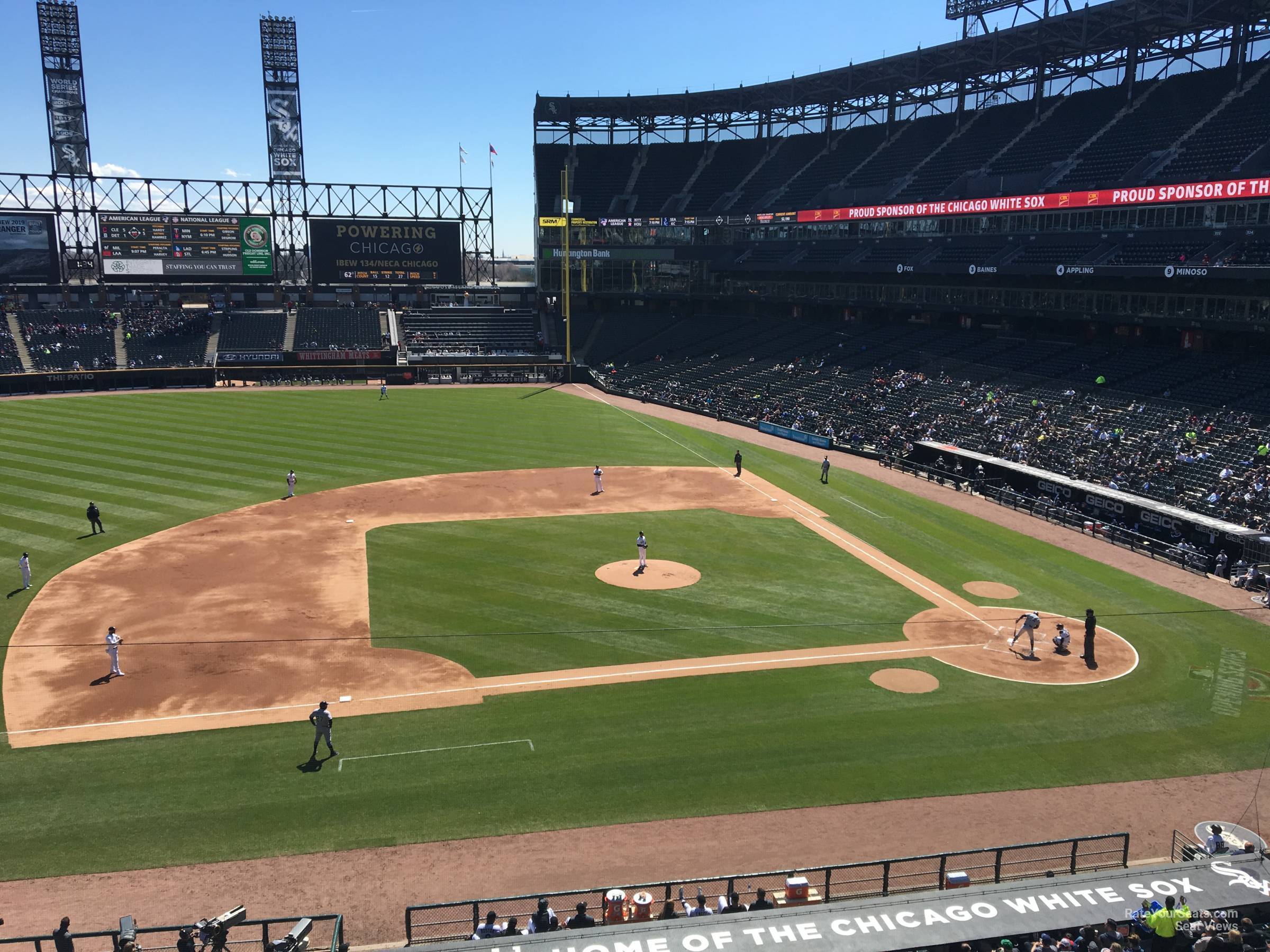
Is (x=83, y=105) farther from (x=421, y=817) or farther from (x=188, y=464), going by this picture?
(x=421, y=817)

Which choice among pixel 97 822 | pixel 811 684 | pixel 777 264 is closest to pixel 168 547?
pixel 97 822

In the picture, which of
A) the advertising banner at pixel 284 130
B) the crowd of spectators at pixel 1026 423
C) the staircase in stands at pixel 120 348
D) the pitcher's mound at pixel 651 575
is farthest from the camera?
the advertising banner at pixel 284 130

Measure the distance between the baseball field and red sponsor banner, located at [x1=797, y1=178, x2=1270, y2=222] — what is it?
23.0 m

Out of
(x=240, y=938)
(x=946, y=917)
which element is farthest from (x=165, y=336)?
(x=946, y=917)

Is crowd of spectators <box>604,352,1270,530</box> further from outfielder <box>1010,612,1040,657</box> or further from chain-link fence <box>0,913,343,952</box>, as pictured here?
chain-link fence <box>0,913,343,952</box>

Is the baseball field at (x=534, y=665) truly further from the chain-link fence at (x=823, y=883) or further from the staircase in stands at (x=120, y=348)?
the staircase in stands at (x=120, y=348)

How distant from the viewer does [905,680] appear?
2248cm

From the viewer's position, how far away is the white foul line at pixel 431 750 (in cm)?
1866

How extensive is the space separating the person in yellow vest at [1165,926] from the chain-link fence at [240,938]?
427 inches

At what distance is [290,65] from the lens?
85.1 metres

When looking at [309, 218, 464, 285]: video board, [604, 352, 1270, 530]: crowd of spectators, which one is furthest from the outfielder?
[309, 218, 464, 285]: video board

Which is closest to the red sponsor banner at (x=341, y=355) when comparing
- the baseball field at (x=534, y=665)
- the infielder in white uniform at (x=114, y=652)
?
the baseball field at (x=534, y=665)

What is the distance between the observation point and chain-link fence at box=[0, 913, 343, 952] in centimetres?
1212

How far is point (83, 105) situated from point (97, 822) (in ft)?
279
